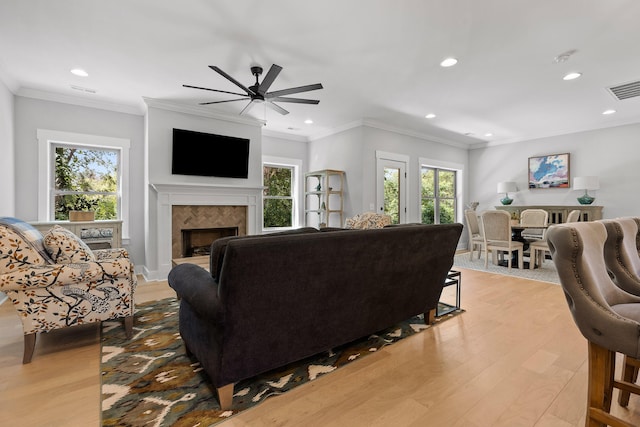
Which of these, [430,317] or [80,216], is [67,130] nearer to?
[80,216]

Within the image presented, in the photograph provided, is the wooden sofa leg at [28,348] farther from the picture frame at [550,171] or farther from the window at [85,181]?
the picture frame at [550,171]

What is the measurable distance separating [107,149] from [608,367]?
19.2 feet

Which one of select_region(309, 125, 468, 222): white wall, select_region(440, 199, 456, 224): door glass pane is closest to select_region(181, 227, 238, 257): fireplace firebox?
select_region(309, 125, 468, 222): white wall

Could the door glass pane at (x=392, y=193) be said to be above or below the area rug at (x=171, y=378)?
above

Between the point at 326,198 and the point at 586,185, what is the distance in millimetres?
4750

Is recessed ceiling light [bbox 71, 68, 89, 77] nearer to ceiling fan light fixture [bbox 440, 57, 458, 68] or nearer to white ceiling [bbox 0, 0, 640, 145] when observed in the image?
white ceiling [bbox 0, 0, 640, 145]

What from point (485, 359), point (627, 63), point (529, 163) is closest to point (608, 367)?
point (485, 359)

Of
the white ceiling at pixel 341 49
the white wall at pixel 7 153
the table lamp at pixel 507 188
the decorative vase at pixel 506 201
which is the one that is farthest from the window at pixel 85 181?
the decorative vase at pixel 506 201

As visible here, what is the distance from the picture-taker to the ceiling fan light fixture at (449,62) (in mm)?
3178

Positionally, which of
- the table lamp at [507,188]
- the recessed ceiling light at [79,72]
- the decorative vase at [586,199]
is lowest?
the decorative vase at [586,199]

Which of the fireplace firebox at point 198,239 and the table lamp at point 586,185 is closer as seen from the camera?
the fireplace firebox at point 198,239

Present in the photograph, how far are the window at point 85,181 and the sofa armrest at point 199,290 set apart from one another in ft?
12.1

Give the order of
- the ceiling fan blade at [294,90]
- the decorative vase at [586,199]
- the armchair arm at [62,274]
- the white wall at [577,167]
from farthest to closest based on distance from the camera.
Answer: the decorative vase at [586,199] < the white wall at [577,167] < the ceiling fan blade at [294,90] < the armchair arm at [62,274]

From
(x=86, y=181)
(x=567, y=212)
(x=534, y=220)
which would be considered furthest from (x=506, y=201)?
(x=86, y=181)
